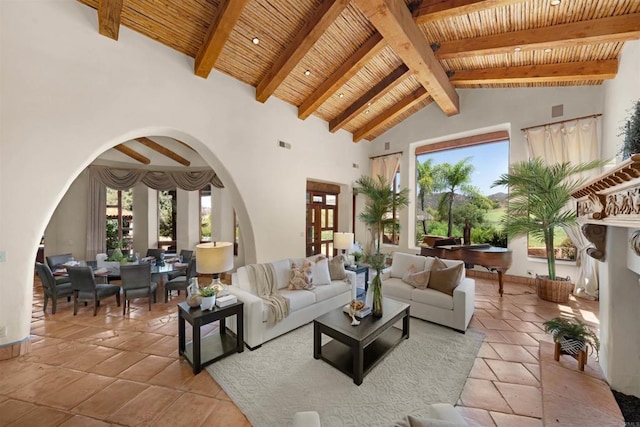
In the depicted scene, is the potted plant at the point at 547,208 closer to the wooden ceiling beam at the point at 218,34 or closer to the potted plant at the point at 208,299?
the potted plant at the point at 208,299

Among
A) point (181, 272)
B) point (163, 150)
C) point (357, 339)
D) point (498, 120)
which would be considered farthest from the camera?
point (163, 150)

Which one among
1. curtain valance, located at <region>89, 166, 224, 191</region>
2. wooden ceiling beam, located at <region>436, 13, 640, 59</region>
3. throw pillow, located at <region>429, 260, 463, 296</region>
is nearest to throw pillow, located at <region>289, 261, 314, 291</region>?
throw pillow, located at <region>429, 260, 463, 296</region>

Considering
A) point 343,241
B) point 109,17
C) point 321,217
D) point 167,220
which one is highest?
point 109,17

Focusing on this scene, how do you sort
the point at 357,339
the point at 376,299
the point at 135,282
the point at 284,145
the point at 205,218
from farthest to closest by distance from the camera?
the point at 205,218, the point at 284,145, the point at 135,282, the point at 376,299, the point at 357,339

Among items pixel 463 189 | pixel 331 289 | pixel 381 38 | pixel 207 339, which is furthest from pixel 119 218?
pixel 463 189

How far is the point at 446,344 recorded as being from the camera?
308 centimetres

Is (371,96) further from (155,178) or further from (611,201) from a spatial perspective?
(155,178)

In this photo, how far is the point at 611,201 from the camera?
80.1 inches

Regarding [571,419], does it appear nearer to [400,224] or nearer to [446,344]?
[446,344]

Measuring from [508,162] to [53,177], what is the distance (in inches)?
332

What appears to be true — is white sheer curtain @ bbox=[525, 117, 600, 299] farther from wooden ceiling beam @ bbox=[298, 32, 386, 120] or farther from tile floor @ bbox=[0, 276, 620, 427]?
wooden ceiling beam @ bbox=[298, 32, 386, 120]

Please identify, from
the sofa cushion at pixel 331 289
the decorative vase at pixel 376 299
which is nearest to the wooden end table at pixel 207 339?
the sofa cushion at pixel 331 289

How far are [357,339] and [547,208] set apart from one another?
14.8 ft

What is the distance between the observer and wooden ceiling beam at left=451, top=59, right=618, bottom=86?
4230 millimetres
